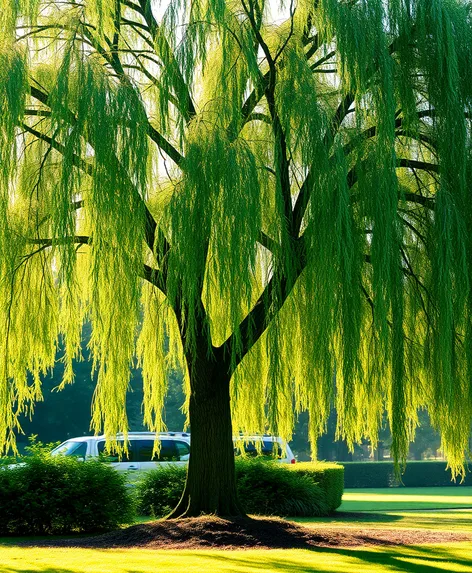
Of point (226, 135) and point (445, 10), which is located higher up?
point (445, 10)

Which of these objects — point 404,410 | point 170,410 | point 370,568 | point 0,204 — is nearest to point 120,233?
point 0,204

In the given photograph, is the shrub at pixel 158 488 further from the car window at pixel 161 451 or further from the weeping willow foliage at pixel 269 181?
the weeping willow foliage at pixel 269 181

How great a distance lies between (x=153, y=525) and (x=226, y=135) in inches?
209

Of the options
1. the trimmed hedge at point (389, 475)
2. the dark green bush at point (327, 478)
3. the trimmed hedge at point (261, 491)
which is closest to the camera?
the trimmed hedge at point (261, 491)

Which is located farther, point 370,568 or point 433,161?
point 433,161

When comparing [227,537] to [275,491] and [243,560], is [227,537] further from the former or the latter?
[275,491]

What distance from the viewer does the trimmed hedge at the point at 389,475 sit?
43.2 metres

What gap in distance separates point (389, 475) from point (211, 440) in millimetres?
33691

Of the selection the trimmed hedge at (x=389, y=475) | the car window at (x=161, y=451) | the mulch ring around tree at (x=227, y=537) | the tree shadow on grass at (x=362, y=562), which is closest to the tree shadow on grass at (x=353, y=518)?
the car window at (x=161, y=451)

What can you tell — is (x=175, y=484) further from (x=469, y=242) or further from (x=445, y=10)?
(x=445, y=10)

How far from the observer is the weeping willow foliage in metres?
9.45

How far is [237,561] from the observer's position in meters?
9.67

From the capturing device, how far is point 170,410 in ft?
168

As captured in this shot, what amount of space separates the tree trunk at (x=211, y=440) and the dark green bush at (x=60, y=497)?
2.68 metres
